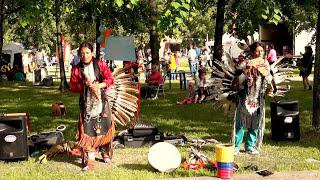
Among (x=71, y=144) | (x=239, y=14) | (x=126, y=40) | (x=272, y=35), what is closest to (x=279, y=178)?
(x=71, y=144)

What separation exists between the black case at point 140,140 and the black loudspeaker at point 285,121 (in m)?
2.16

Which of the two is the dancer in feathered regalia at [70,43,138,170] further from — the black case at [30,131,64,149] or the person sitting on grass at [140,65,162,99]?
the person sitting on grass at [140,65,162,99]

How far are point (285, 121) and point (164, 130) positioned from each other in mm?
2749

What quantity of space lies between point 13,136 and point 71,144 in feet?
3.32

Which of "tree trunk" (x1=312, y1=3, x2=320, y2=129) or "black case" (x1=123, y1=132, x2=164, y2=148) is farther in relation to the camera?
"tree trunk" (x1=312, y1=3, x2=320, y2=129)

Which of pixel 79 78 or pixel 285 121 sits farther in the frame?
pixel 285 121

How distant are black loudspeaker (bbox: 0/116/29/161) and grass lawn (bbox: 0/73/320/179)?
0.15 meters

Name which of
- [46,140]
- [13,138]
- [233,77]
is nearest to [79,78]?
[13,138]

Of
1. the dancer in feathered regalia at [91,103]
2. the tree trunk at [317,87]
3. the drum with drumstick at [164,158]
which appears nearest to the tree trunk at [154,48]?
the tree trunk at [317,87]

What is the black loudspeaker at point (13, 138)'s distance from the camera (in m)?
8.41

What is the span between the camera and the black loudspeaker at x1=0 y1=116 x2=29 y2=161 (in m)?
8.41

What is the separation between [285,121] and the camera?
967cm

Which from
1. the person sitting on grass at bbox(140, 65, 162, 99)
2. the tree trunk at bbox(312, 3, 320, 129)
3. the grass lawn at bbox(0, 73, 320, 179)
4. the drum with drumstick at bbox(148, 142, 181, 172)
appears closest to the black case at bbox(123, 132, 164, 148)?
the grass lawn at bbox(0, 73, 320, 179)

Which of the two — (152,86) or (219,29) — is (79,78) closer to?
(152,86)
